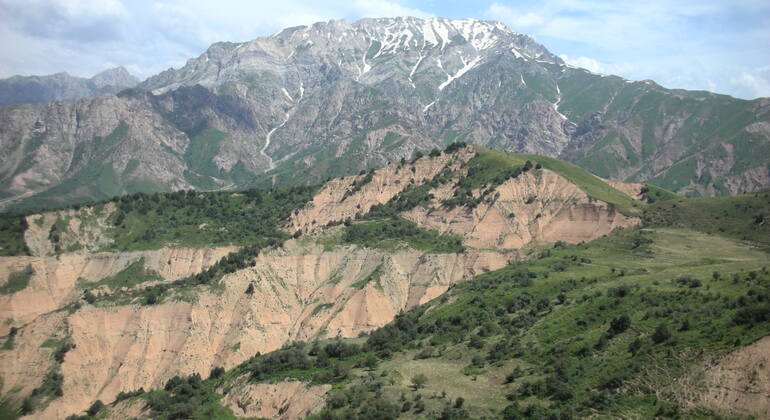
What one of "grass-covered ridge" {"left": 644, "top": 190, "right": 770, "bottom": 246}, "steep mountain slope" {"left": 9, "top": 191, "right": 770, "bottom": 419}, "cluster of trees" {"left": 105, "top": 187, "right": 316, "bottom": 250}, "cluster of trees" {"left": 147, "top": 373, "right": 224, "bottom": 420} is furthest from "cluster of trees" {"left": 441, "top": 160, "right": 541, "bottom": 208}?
"cluster of trees" {"left": 147, "top": 373, "right": 224, "bottom": 420}

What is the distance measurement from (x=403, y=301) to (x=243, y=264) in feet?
111

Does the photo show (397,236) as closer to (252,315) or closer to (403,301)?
(403,301)

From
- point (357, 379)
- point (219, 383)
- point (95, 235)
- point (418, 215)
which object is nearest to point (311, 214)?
point (418, 215)

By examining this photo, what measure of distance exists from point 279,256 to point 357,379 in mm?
67850

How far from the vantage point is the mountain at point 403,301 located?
6675 cm

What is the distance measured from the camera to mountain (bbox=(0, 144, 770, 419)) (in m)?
66.8

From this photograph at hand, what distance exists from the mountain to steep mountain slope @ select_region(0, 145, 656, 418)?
1.42ft

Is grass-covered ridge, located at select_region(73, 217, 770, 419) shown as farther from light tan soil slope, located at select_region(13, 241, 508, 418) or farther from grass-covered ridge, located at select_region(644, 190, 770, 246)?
light tan soil slope, located at select_region(13, 241, 508, 418)

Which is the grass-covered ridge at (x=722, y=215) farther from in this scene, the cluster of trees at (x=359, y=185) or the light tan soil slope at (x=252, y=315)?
the cluster of trees at (x=359, y=185)

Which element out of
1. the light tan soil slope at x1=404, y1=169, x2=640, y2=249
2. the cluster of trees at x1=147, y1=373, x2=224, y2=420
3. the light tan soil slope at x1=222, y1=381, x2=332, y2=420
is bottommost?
the cluster of trees at x1=147, y1=373, x2=224, y2=420

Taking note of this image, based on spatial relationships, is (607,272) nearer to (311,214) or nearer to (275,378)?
(275,378)

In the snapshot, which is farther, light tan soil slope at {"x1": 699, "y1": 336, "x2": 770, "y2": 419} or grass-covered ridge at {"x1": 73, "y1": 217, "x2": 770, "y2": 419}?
grass-covered ridge at {"x1": 73, "y1": 217, "x2": 770, "y2": 419}

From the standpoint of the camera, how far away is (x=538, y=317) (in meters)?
91.5

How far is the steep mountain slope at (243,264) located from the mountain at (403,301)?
43cm
